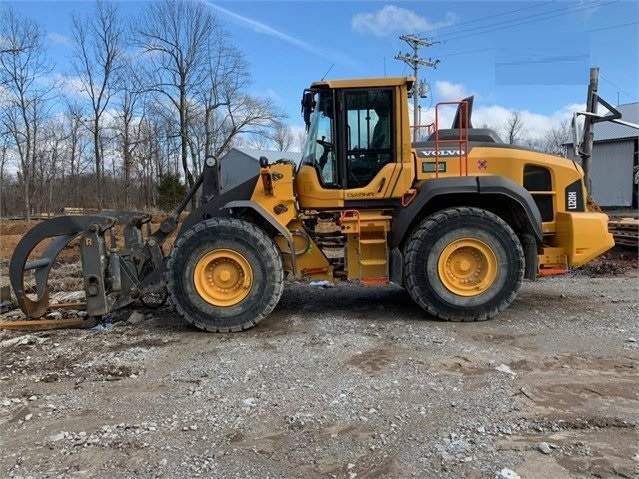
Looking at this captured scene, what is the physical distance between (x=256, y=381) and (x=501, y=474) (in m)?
2.06

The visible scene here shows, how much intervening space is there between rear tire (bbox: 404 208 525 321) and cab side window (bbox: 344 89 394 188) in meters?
0.93

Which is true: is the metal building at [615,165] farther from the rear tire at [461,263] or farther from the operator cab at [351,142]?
the operator cab at [351,142]

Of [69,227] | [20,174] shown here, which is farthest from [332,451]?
[20,174]

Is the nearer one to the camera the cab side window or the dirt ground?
the dirt ground

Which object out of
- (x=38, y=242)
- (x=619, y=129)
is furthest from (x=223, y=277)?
(x=619, y=129)

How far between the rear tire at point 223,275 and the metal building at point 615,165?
25.8 m

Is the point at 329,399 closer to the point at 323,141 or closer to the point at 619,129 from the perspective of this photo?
the point at 323,141

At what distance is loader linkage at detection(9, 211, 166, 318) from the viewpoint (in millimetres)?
5605

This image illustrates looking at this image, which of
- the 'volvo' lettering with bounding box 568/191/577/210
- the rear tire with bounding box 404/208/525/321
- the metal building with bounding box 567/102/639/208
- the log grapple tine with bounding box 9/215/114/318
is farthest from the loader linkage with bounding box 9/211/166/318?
the metal building with bounding box 567/102/639/208

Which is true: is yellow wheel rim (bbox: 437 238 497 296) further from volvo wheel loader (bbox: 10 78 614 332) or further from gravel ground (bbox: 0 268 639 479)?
gravel ground (bbox: 0 268 639 479)

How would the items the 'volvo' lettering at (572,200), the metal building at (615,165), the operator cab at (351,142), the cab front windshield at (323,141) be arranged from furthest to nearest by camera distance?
the metal building at (615,165), the 'volvo' lettering at (572,200), the cab front windshield at (323,141), the operator cab at (351,142)

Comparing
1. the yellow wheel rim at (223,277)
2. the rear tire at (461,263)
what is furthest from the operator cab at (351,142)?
the yellow wheel rim at (223,277)

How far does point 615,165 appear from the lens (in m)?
27.4

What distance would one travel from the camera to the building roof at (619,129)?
26.9 meters
